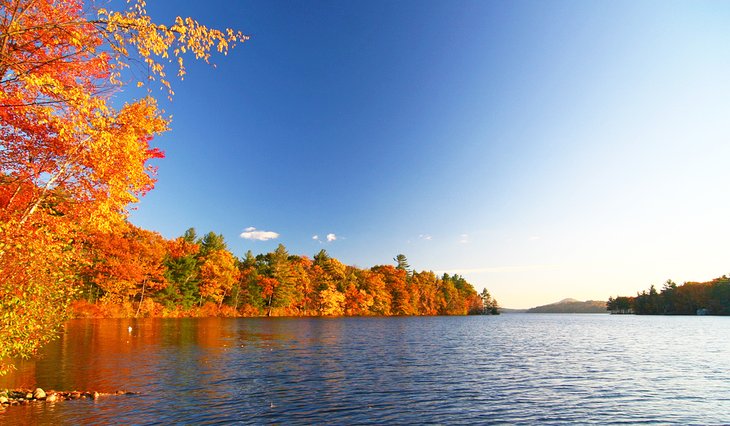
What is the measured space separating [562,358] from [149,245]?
7863 cm

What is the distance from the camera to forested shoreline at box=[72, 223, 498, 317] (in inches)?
3024

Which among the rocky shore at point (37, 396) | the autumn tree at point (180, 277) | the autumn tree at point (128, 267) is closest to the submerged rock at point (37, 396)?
the rocky shore at point (37, 396)

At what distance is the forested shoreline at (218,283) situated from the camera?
7681cm

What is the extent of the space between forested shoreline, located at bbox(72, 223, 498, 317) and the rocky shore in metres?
23.0

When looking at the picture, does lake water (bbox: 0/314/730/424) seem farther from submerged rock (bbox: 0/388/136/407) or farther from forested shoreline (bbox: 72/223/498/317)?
forested shoreline (bbox: 72/223/498/317)

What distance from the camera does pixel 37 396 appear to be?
17594mm

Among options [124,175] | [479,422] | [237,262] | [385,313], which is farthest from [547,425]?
[385,313]

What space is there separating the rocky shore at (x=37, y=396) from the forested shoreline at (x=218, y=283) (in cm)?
2304

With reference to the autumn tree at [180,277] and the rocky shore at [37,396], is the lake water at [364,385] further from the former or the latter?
the autumn tree at [180,277]

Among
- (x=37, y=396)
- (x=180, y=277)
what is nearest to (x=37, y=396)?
(x=37, y=396)

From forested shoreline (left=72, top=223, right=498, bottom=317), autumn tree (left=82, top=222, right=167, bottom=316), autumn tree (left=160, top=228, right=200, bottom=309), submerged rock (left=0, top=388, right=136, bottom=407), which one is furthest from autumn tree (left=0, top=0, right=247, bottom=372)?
autumn tree (left=160, top=228, right=200, bottom=309)

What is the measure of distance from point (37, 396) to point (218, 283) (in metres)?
86.9

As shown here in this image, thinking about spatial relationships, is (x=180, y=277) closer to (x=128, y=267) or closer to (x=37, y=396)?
(x=128, y=267)

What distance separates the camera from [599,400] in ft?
68.2
